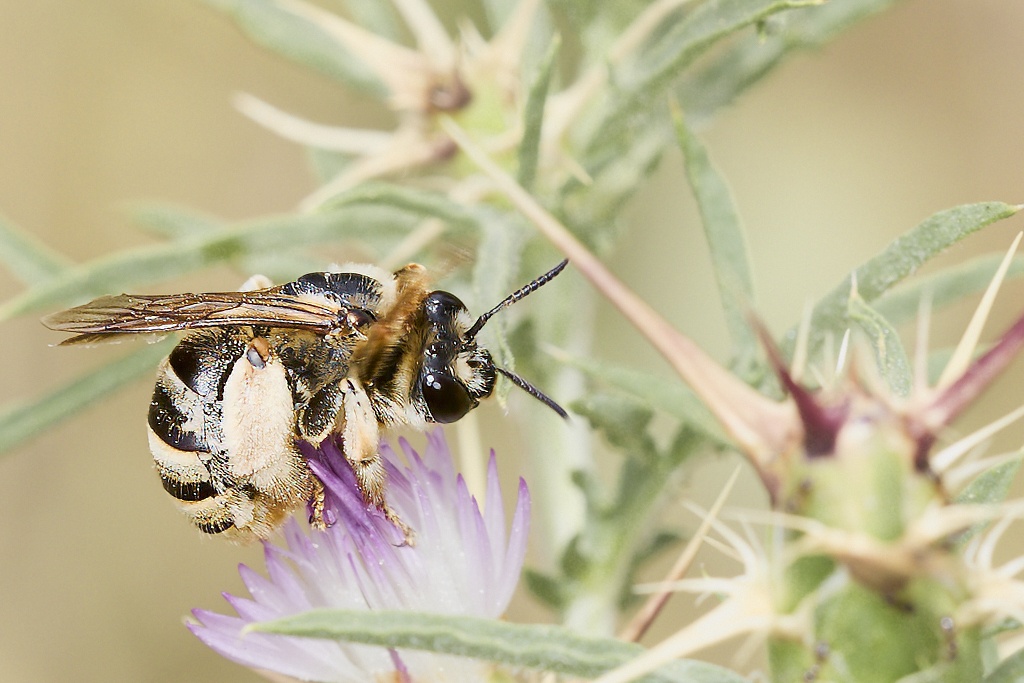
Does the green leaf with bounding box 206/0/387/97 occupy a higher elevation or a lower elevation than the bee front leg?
higher

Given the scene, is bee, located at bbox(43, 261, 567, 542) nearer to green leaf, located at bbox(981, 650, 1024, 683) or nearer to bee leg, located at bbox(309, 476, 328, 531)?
bee leg, located at bbox(309, 476, 328, 531)

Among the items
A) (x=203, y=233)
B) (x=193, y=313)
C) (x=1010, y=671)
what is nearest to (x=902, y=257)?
(x=1010, y=671)

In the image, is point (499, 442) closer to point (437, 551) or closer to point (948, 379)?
point (437, 551)

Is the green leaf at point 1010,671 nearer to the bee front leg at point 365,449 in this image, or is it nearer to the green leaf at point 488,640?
the green leaf at point 488,640

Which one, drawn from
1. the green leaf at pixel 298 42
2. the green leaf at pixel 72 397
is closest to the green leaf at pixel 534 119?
the green leaf at pixel 298 42

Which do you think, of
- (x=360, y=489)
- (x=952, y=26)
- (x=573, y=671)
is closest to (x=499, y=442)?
(x=952, y=26)

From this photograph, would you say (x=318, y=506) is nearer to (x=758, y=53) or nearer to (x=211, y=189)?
(x=758, y=53)

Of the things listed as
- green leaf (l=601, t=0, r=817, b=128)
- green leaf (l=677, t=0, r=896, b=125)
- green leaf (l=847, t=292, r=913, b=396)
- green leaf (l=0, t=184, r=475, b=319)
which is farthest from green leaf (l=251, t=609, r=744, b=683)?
green leaf (l=677, t=0, r=896, b=125)
